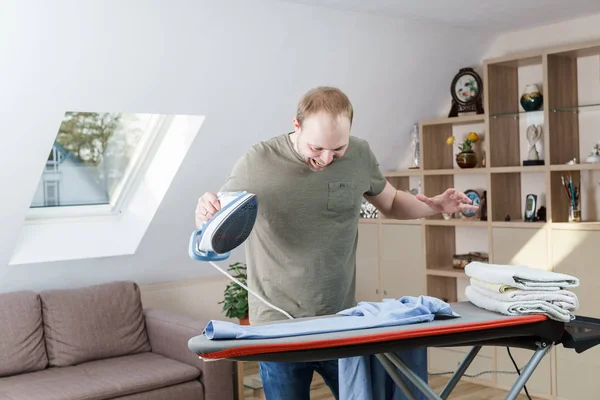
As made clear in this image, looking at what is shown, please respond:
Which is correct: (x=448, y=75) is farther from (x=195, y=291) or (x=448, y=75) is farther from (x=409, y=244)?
(x=195, y=291)

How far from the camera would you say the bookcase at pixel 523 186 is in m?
4.32

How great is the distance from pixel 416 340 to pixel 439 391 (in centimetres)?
295

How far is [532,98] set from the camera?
454 centimetres

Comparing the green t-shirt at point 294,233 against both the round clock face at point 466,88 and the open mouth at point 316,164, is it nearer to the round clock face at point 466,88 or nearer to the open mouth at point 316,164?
the open mouth at point 316,164

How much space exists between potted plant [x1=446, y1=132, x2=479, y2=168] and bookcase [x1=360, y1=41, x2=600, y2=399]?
0.05 m

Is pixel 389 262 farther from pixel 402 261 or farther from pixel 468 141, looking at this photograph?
pixel 468 141

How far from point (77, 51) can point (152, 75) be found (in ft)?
1.35

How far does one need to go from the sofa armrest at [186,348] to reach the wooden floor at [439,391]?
56 centimetres

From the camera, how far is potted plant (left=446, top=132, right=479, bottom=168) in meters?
4.86

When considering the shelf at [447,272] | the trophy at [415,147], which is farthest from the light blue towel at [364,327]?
the trophy at [415,147]

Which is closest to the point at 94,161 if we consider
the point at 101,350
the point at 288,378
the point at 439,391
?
the point at 101,350

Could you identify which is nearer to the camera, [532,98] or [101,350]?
[101,350]

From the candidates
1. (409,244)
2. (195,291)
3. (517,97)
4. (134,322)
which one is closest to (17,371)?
(134,322)

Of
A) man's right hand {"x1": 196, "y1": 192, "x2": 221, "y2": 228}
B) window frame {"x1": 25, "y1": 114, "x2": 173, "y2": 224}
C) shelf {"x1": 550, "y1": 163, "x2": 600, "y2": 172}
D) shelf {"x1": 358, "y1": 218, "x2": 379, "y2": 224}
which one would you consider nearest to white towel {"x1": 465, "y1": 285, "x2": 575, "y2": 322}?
man's right hand {"x1": 196, "y1": 192, "x2": 221, "y2": 228}
